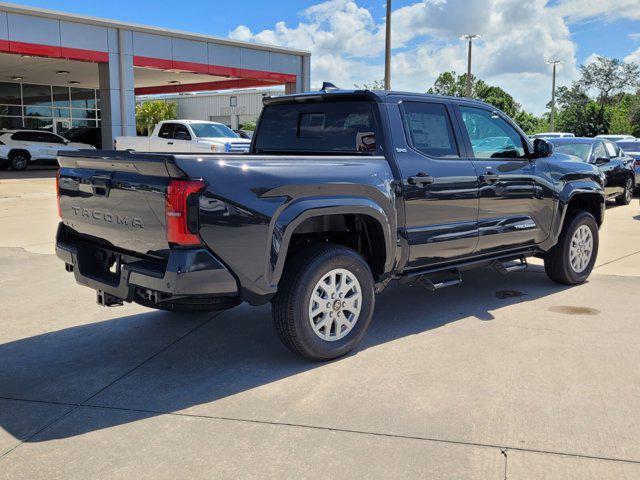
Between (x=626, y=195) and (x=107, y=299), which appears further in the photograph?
(x=626, y=195)

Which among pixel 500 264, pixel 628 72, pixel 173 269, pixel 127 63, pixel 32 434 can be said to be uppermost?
pixel 628 72

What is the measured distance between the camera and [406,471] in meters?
2.99

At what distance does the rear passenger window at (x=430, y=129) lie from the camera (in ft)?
16.4

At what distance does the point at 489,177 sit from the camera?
17.9 ft

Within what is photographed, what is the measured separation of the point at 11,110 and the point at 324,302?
→ 31614mm

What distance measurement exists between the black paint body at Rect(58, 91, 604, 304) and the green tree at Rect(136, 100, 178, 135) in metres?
58.9

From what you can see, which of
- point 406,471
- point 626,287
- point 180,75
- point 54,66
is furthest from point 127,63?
point 406,471

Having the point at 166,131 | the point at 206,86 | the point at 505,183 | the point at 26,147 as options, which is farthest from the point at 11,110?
the point at 505,183

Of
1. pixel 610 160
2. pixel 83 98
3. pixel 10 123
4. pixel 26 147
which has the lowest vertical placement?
pixel 610 160

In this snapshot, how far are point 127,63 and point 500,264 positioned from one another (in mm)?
20428

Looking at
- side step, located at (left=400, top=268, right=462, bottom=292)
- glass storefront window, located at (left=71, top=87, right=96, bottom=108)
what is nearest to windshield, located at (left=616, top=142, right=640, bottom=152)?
side step, located at (left=400, top=268, right=462, bottom=292)

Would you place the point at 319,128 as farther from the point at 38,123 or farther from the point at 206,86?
the point at 206,86

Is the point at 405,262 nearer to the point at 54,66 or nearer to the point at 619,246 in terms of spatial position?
the point at 619,246

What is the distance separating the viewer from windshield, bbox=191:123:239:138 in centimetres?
1914
